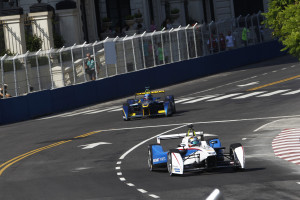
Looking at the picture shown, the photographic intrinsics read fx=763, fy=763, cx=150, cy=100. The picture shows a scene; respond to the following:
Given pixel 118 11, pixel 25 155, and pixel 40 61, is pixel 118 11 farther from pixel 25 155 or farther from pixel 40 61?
pixel 25 155

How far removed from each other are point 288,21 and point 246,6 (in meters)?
50.8

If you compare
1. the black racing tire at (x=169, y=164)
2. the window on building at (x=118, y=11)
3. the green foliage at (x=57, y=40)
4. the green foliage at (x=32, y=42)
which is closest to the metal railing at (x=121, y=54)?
the green foliage at (x=32, y=42)

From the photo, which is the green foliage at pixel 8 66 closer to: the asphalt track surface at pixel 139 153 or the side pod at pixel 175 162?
the asphalt track surface at pixel 139 153

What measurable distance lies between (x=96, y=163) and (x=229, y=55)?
1310 inches

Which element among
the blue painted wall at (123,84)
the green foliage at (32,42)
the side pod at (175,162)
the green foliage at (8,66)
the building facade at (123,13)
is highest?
the building facade at (123,13)

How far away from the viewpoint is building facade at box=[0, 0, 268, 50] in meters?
47.7

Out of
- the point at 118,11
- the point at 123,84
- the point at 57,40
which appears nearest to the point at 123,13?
the point at 118,11

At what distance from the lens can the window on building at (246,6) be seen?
69625 mm

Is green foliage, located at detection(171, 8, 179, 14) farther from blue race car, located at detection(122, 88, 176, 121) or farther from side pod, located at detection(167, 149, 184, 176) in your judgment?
side pod, located at detection(167, 149, 184, 176)

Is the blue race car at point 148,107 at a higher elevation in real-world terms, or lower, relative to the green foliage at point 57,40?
lower

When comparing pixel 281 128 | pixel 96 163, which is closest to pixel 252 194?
pixel 96 163

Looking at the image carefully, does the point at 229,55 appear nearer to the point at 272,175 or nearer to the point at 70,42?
the point at 70,42

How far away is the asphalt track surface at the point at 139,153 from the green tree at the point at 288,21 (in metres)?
2.87

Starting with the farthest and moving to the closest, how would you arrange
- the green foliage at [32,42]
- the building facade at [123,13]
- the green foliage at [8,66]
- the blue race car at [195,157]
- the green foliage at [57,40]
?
the building facade at [123,13]
the green foliage at [57,40]
the green foliage at [32,42]
the green foliage at [8,66]
the blue race car at [195,157]
